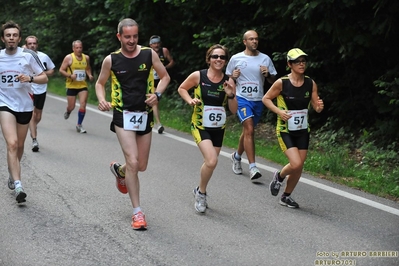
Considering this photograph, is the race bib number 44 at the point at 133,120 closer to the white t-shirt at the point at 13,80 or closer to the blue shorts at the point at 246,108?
the white t-shirt at the point at 13,80

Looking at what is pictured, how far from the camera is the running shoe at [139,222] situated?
7141 mm

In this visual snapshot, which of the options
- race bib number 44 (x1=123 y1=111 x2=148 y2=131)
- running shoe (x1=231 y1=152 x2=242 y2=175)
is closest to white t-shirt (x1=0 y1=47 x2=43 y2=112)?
race bib number 44 (x1=123 y1=111 x2=148 y2=131)

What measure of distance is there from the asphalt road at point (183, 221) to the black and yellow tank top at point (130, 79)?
1202 millimetres

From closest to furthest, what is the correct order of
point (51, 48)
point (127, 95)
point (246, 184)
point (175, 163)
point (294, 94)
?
point (127, 95), point (294, 94), point (246, 184), point (175, 163), point (51, 48)

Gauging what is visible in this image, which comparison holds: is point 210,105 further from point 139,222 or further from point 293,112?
point 139,222

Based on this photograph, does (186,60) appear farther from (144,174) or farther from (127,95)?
(127,95)

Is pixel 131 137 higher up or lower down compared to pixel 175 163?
higher up

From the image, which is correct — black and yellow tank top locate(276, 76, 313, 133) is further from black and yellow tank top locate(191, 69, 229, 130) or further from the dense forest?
the dense forest

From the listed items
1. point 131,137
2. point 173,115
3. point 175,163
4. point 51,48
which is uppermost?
point 131,137

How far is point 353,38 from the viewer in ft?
38.9

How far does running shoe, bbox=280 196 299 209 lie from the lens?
8.19m

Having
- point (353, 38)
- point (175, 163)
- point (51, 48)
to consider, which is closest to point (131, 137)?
point (175, 163)

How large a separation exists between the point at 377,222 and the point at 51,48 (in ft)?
75.3

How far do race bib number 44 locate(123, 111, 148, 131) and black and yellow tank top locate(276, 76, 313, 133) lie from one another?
1852mm
